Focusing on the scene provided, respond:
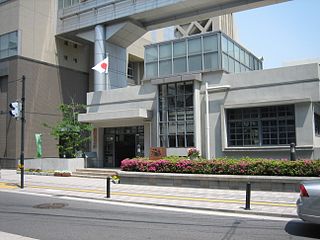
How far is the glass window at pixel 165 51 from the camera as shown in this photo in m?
26.1

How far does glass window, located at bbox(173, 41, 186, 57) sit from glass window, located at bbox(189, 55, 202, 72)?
2.52 ft

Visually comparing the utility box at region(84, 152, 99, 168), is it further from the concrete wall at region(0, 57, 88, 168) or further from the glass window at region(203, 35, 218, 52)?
the glass window at region(203, 35, 218, 52)

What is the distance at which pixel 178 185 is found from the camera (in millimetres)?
17875

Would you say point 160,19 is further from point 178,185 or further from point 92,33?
point 178,185

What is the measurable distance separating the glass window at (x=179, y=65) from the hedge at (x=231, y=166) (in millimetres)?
7781

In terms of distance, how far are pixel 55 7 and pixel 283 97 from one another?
24.8 metres

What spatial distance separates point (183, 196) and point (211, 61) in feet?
37.8

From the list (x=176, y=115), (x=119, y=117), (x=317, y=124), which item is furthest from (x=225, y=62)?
(x=119, y=117)

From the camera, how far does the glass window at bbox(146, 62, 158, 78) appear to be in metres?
26.6

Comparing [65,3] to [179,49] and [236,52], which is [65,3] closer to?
[179,49]

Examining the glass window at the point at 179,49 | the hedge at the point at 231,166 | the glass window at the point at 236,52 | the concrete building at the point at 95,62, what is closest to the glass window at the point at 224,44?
the concrete building at the point at 95,62

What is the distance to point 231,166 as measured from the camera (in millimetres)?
17172

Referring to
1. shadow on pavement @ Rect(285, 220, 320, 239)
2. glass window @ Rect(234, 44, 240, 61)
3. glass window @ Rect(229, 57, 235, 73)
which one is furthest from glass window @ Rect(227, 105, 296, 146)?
shadow on pavement @ Rect(285, 220, 320, 239)

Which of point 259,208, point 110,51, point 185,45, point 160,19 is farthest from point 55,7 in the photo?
point 259,208
